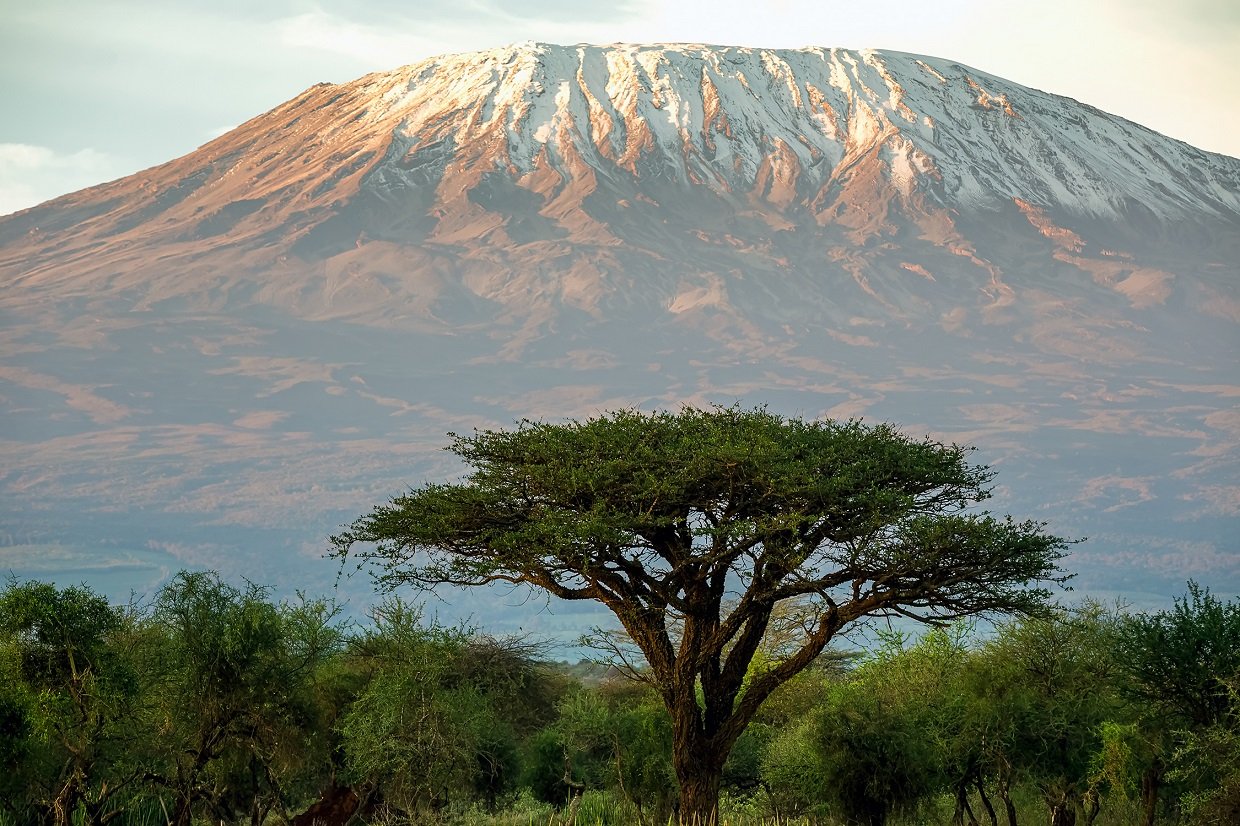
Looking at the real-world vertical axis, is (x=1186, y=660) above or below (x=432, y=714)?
above

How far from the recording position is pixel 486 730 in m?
41.9

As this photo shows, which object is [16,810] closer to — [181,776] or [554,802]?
[181,776]

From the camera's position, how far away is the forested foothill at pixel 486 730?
30.1 meters

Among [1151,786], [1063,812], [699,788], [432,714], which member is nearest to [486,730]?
[432,714]

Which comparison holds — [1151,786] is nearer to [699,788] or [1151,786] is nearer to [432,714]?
[699,788]

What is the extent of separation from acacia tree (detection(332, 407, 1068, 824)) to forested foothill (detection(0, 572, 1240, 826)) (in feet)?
7.78

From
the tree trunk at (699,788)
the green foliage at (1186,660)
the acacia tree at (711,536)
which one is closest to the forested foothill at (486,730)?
the green foliage at (1186,660)

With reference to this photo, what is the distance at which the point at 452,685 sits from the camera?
149 ft

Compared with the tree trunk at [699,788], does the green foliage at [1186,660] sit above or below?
above

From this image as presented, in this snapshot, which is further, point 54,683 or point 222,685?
point 222,685

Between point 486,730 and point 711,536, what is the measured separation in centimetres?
1352

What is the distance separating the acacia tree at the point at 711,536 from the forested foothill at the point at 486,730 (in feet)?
7.78

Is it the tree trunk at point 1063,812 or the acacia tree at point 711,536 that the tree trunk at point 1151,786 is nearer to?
the tree trunk at point 1063,812

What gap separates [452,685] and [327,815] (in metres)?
11.2
